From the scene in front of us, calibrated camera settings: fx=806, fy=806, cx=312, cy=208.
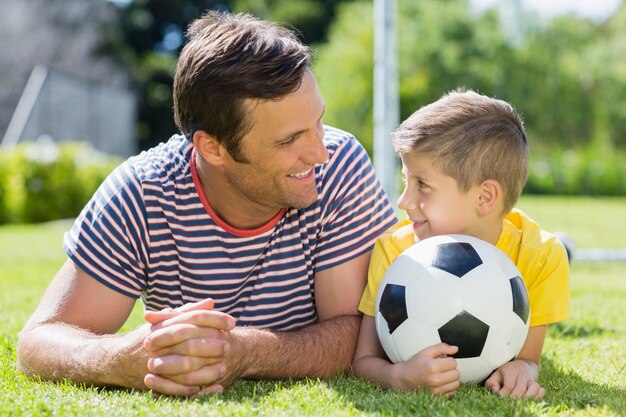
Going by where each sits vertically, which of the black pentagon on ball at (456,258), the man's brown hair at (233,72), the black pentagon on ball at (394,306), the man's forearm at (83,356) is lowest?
the man's forearm at (83,356)

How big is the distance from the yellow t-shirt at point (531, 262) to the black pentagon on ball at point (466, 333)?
0.38 meters

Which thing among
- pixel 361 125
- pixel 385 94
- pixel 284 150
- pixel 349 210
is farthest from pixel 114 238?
pixel 361 125

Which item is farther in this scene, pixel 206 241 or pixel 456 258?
pixel 206 241

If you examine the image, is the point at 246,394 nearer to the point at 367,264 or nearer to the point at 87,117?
the point at 367,264

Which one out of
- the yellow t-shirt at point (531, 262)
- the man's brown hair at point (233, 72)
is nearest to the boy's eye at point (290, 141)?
the man's brown hair at point (233, 72)

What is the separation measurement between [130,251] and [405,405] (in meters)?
1.35

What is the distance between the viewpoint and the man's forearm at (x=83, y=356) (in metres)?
2.94

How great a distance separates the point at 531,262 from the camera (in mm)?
3344

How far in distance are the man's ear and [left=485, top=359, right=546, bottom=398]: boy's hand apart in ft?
4.76

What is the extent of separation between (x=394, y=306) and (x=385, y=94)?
5247 millimetres

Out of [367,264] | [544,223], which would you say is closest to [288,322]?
[367,264]

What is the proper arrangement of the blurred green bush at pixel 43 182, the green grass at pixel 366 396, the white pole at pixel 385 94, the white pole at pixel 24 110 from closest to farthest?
the green grass at pixel 366 396
the white pole at pixel 385 94
the blurred green bush at pixel 43 182
the white pole at pixel 24 110

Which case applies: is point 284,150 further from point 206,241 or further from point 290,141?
point 206,241

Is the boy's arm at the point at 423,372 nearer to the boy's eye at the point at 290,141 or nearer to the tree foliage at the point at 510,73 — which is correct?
the boy's eye at the point at 290,141
